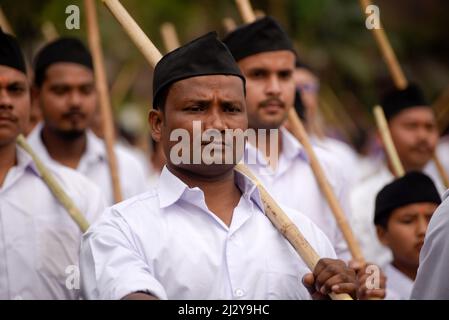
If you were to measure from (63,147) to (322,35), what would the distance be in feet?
37.3

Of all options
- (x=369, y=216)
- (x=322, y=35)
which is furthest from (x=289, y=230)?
(x=322, y=35)

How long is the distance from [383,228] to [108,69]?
12239 millimetres

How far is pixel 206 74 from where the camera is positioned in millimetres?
4387

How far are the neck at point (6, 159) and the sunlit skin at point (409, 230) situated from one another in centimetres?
223

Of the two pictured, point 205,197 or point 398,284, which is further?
point 398,284

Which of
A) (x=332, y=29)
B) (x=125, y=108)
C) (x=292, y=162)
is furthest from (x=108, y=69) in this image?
(x=292, y=162)

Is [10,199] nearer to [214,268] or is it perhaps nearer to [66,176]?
[66,176]

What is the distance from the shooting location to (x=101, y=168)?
747 cm

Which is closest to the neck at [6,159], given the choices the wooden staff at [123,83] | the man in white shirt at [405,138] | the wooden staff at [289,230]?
the wooden staff at [289,230]

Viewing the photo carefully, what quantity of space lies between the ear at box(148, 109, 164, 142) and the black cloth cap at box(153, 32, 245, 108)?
0.14 meters

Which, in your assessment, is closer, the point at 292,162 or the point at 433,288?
the point at 433,288

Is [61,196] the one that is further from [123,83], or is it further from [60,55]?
[123,83]

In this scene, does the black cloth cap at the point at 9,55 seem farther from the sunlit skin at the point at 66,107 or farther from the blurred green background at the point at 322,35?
the blurred green background at the point at 322,35

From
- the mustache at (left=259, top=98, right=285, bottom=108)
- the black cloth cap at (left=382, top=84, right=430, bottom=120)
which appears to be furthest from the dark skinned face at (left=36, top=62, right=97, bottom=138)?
the black cloth cap at (left=382, top=84, right=430, bottom=120)
